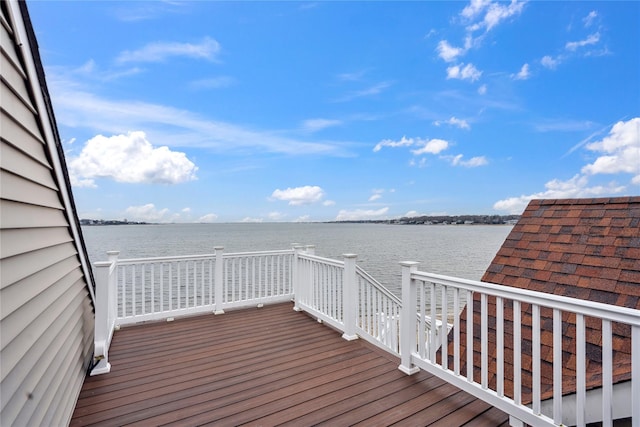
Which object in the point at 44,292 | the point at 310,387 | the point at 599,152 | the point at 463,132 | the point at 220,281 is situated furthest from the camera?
the point at 463,132

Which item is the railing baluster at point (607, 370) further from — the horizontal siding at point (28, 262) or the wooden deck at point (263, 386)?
the horizontal siding at point (28, 262)

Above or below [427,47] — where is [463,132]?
below

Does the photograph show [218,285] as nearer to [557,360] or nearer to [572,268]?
[557,360]

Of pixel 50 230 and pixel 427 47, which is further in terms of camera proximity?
pixel 427 47

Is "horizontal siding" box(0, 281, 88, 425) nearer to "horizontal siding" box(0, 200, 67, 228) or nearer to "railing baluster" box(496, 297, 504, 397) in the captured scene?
"horizontal siding" box(0, 200, 67, 228)

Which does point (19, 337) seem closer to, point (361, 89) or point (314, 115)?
point (361, 89)

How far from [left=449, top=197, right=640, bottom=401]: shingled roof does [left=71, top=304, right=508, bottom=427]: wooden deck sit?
767mm

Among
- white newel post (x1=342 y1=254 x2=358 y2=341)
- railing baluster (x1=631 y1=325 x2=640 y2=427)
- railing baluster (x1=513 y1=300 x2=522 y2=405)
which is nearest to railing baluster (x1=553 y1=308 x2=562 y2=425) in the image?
railing baluster (x1=513 y1=300 x2=522 y2=405)

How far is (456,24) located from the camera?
12.5m

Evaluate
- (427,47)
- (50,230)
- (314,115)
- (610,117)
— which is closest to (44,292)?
(50,230)

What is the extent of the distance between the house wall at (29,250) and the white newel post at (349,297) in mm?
2594

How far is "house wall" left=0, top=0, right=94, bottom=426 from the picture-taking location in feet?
3.95

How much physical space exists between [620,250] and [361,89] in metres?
14.0

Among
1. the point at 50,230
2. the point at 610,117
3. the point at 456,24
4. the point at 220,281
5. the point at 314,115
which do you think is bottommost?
the point at 220,281
